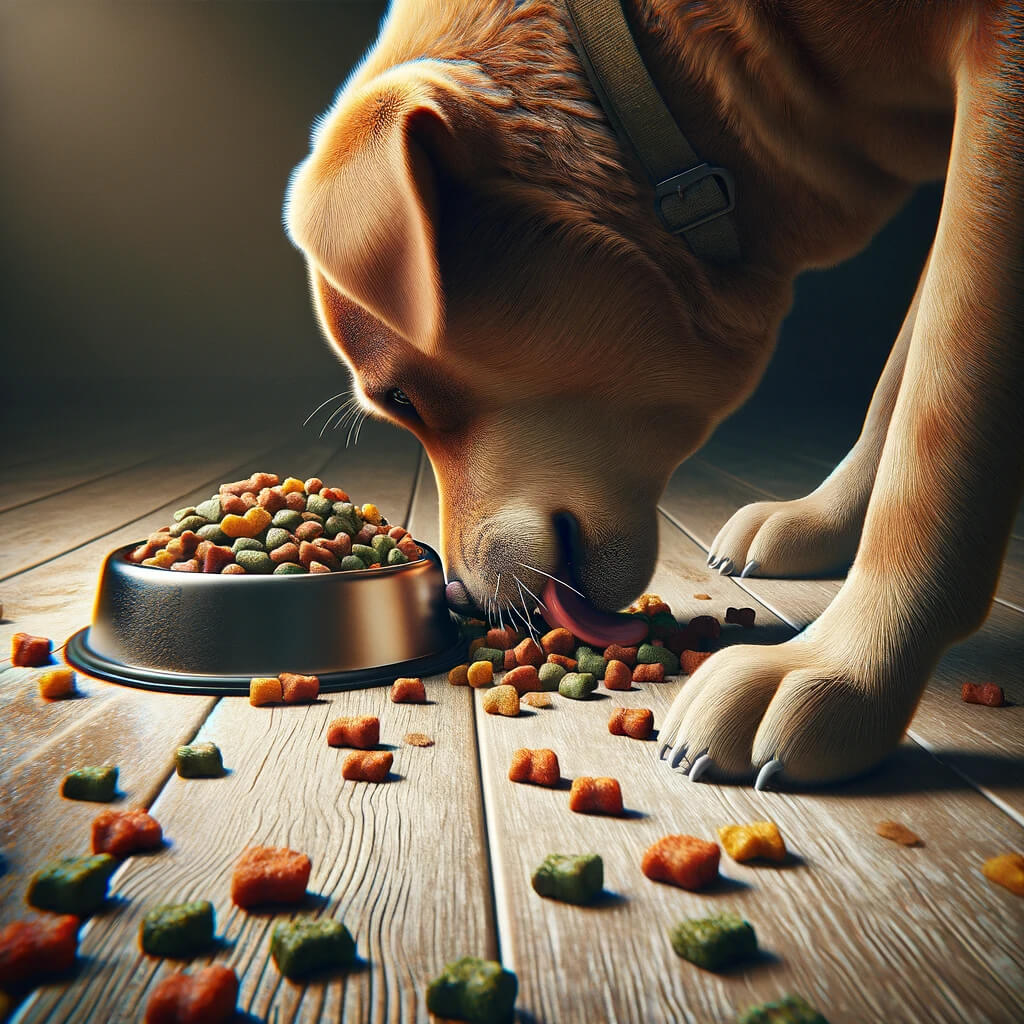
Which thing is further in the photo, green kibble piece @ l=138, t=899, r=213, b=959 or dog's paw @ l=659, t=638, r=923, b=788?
dog's paw @ l=659, t=638, r=923, b=788

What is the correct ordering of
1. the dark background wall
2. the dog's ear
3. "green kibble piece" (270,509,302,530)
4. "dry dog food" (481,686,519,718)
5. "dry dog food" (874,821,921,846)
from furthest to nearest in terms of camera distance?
the dark background wall
"green kibble piece" (270,509,302,530)
"dry dog food" (481,686,519,718)
the dog's ear
"dry dog food" (874,821,921,846)

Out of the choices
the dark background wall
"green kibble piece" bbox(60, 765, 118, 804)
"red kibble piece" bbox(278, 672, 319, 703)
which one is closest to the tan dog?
"red kibble piece" bbox(278, 672, 319, 703)

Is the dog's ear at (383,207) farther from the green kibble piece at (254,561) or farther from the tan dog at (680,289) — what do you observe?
the green kibble piece at (254,561)

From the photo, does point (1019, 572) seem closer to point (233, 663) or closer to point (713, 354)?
point (713, 354)

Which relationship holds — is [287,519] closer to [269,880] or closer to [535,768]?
[535,768]

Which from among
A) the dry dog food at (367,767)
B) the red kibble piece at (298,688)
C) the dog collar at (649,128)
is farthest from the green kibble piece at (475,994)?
the dog collar at (649,128)

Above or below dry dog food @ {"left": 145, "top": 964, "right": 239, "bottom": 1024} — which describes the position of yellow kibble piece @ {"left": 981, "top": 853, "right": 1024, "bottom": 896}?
below

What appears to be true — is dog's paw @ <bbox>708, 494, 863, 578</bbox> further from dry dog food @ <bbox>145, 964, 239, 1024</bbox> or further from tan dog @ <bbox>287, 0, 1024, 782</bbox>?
dry dog food @ <bbox>145, 964, 239, 1024</bbox>
